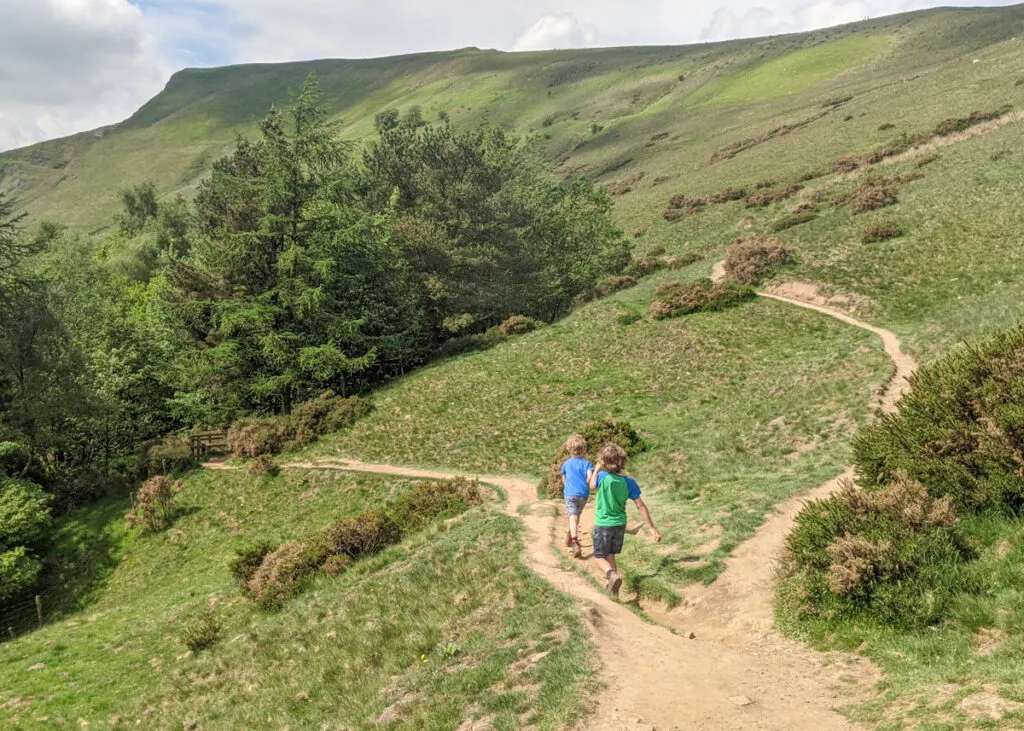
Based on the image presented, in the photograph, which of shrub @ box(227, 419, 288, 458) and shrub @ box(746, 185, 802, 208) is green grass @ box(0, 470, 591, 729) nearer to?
shrub @ box(227, 419, 288, 458)


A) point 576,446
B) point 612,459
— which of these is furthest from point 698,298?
point 612,459

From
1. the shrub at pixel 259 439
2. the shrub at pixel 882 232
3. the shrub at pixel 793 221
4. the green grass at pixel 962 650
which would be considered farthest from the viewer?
the shrub at pixel 793 221

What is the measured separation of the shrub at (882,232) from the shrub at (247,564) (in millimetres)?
35191

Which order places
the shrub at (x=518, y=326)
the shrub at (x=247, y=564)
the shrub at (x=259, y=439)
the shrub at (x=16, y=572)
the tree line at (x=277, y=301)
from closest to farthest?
1. the shrub at (x=247, y=564)
2. the shrub at (x=16, y=572)
3. the shrub at (x=259, y=439)
4. the tree line at (x=277, y=301)
5. the shrub at (x=518, y=326)

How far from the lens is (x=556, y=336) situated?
3591 centimetres

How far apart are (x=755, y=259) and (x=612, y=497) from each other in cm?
2985

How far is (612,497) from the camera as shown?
9977mm

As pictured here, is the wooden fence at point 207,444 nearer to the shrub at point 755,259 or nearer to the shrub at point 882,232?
the shrub at point 755,259

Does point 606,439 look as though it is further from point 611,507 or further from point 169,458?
point 169,458

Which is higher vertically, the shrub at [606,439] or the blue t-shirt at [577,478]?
the blue t-shirt at [577,478]

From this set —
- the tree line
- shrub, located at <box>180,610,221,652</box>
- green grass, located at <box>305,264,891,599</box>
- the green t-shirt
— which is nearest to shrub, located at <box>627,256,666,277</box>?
the tree line

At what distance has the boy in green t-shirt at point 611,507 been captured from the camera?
394 inches

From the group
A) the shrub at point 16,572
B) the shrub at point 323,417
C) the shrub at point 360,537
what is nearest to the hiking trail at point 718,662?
the shrub at point 360,537

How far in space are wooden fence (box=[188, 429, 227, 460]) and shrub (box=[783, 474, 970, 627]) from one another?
3232 centimetres
